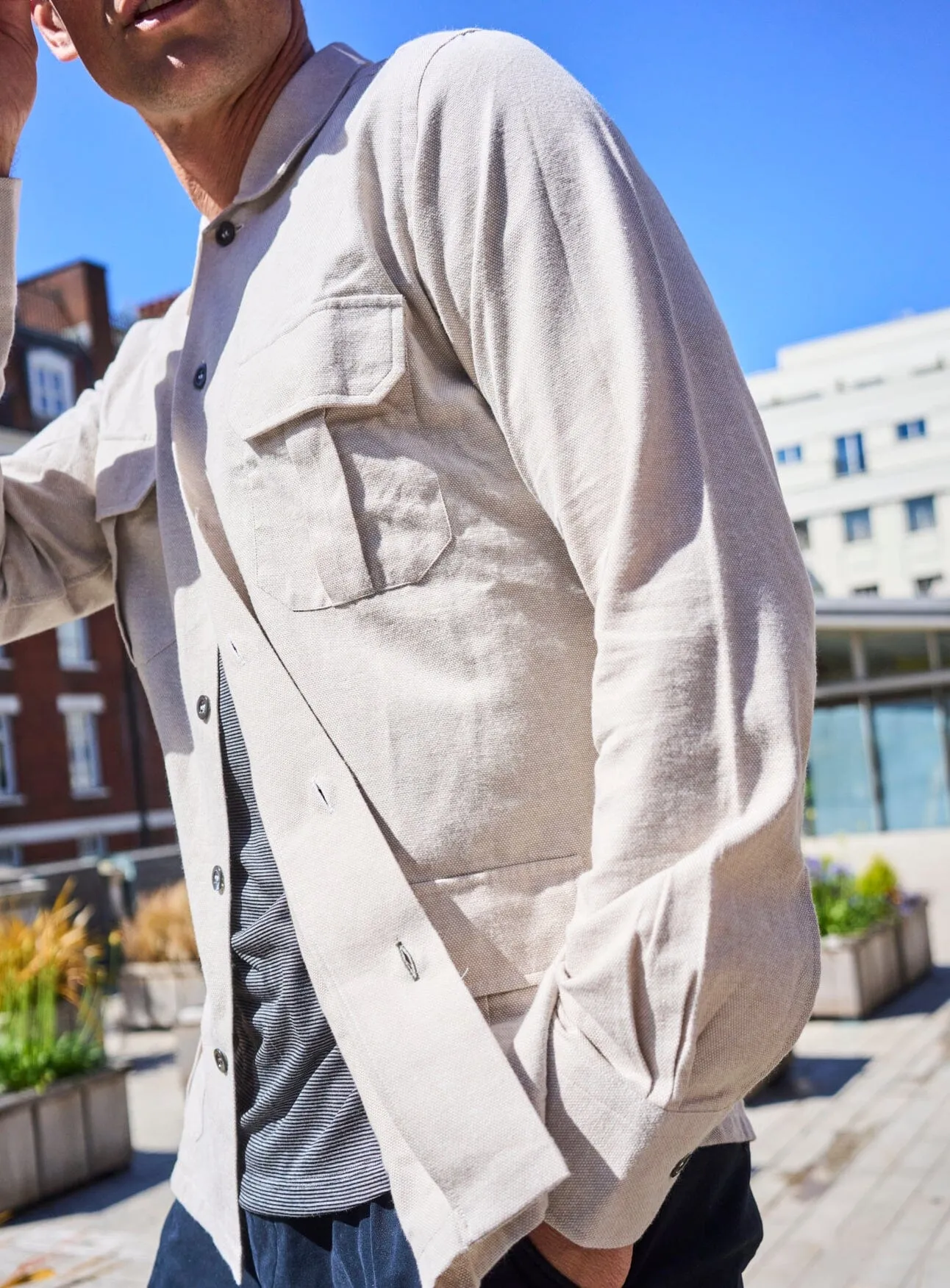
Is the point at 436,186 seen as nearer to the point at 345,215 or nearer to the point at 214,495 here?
the point at 345,215

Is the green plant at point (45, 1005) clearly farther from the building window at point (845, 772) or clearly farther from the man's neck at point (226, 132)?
the building window at point (845, 772)

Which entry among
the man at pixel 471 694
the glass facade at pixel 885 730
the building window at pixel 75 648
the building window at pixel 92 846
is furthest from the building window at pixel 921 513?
the man at pixel 471 694

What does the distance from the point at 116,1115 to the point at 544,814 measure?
20.7 feet

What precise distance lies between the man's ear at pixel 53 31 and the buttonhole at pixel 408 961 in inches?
47.5

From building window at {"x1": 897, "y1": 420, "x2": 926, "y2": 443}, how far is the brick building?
31.0m

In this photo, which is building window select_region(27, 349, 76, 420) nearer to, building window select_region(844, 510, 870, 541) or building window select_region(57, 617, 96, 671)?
building window select_region(57, 617, 96, 671)

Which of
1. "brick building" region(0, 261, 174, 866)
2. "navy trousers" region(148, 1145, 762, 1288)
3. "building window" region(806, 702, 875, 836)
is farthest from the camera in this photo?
"brick building" region(0, 261, 174, 866)

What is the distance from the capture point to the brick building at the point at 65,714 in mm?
35188

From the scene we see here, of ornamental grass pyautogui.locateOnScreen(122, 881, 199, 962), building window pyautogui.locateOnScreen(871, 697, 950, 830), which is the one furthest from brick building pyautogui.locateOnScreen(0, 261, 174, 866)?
ornamental grass pyautogui.locateOnScreen(122, 881, 199, 962)

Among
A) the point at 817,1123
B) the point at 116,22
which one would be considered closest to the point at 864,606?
the point at 817,1123

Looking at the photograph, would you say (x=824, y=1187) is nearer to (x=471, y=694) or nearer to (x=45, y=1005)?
(x=45, y=1005)

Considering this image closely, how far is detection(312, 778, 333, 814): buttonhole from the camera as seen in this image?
4.40 feet

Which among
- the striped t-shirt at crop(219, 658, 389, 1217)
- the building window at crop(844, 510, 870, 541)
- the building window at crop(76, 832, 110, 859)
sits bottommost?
the building window at crop(76, 832, 110, 859)

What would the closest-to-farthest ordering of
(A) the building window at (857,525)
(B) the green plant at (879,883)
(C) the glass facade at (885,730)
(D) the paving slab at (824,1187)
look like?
(D) the paving slab at (824,1187)
(B) the green plant at (879,883)
(C) the glass facade at (885,730)
(A) the building window at (857,525)
